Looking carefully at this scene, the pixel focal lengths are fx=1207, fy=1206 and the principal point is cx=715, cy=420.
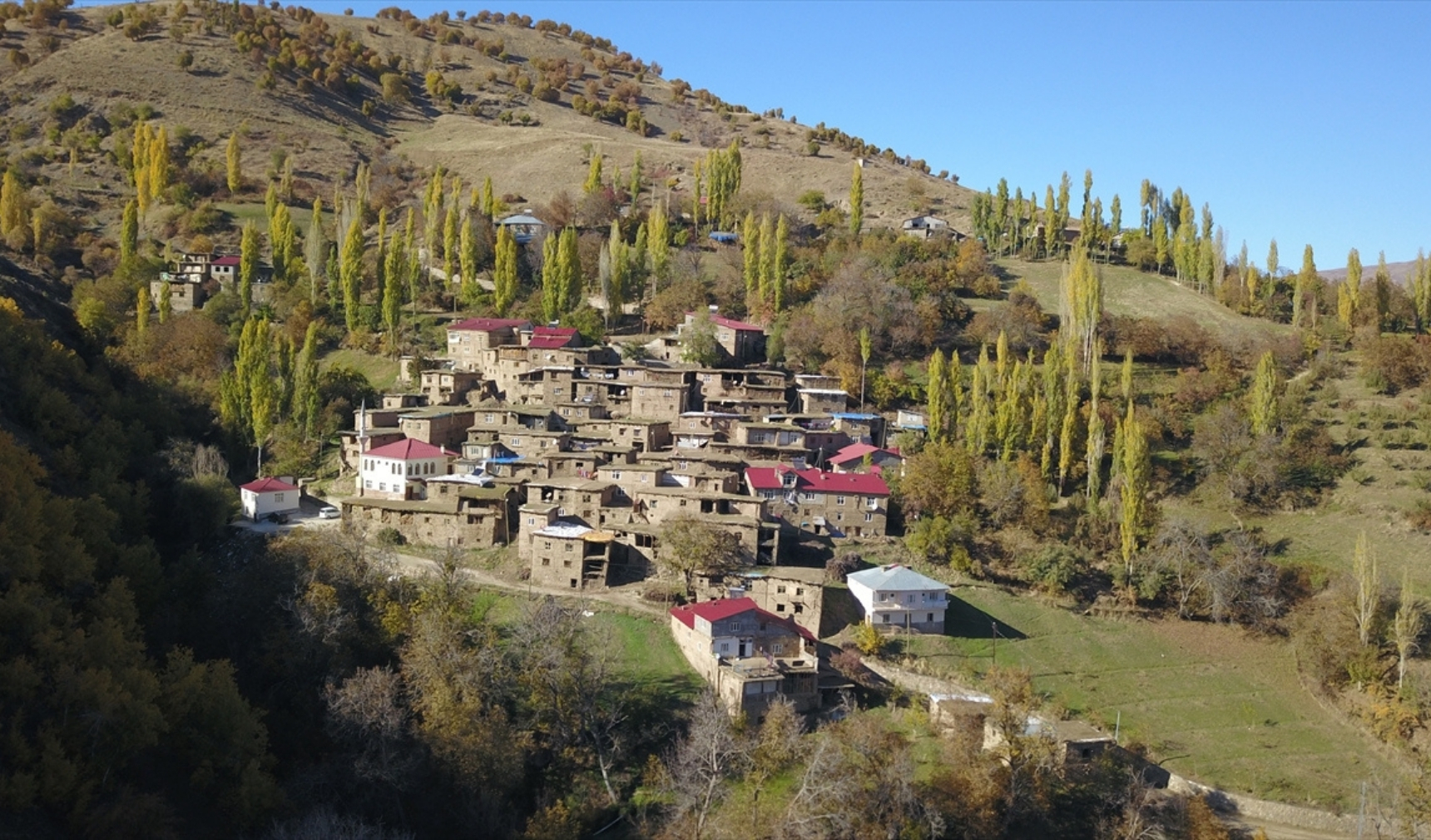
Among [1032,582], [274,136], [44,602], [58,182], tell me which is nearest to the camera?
[44,602]

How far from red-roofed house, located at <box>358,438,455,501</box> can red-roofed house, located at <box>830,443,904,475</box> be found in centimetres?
1346

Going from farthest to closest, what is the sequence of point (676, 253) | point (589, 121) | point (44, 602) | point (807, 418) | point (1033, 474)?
1. point (589, 121)
2. point (676, 253)
3. point (807, 418)
4. point (1033, 474)
5. point (44, 602)

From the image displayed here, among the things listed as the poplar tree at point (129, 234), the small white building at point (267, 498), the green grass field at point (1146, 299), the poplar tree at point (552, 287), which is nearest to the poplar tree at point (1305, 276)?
the green grass field at point (1146, 299)

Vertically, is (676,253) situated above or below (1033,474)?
above

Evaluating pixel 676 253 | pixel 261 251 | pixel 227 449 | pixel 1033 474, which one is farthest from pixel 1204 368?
pixel 261 251

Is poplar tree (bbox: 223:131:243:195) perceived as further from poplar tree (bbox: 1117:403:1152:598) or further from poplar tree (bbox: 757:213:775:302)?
poplar tree (bbox: 1117:403:1152:598)

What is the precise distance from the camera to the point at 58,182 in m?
74.1

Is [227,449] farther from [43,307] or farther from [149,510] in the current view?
[43,307]

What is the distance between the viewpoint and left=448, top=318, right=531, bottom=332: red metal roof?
50.7 meters

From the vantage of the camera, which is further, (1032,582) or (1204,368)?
(1204,368)

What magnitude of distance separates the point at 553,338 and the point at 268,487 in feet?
43.7

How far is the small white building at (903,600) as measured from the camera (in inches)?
1315

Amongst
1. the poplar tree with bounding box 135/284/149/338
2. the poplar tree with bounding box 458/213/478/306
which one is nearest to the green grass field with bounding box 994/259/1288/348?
the poplar tree with bounding box 458/213/478/306

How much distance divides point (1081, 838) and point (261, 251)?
54.4 meters
